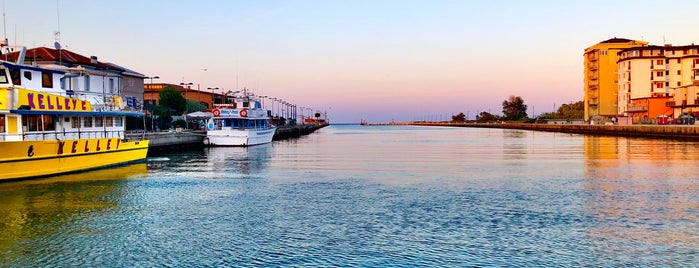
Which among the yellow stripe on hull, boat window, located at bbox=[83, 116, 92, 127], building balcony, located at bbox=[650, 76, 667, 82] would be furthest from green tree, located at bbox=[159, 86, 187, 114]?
building balcony, located at bbox=[650, 76, 667, 82]

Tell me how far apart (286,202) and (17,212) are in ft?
31.8

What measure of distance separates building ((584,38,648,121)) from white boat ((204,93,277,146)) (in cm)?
9880

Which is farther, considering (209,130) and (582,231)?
(209,130)

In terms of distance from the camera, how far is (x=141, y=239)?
16.3 metres

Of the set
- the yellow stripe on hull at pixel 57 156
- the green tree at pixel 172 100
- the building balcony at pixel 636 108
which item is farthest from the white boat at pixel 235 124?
the building balcony at pixel 636 108

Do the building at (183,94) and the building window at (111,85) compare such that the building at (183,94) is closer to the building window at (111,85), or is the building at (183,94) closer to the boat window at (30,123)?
the building window at (111,85)

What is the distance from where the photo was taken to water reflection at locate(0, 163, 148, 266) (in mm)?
16812

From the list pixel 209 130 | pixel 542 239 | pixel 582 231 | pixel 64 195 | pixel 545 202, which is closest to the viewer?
pixel 542 239

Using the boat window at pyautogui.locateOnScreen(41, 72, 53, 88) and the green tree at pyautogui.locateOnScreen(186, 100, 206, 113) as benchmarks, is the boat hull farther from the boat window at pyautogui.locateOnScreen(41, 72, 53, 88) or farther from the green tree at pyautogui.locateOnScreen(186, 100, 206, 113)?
the green tree at pyautogui.locateOnScreen(186, 100, 206, 113)

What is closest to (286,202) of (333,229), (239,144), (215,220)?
(215,220)

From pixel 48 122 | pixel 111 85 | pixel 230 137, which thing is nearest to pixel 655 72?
pixel 230 137

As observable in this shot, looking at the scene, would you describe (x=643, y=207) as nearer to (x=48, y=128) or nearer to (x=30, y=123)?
(x=30, y=123)

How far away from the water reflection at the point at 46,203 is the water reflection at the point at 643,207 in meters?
16.0

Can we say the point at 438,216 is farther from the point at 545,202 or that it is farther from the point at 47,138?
the point at 47,138
